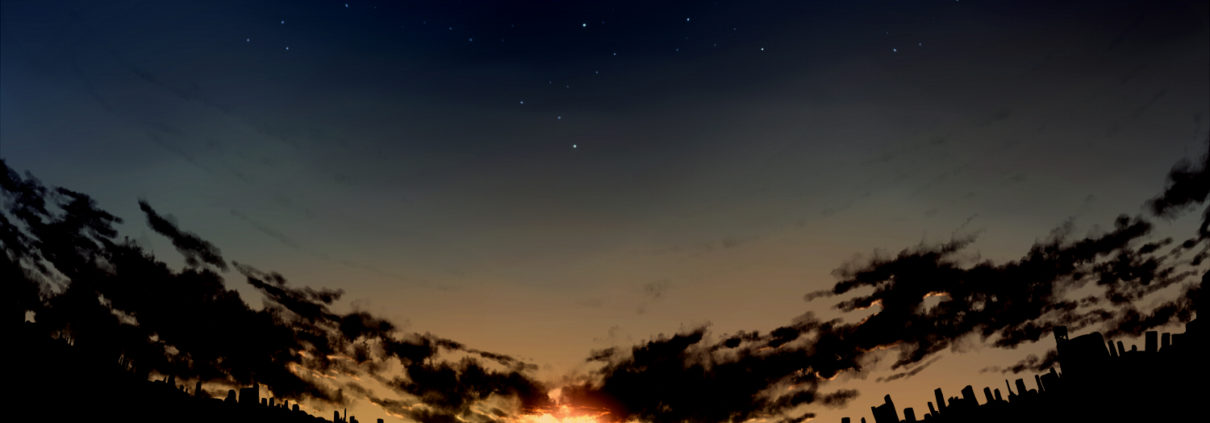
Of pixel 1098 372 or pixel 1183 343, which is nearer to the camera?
pixel 1183 343

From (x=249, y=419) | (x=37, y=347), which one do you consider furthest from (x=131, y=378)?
(x=249, y=419)

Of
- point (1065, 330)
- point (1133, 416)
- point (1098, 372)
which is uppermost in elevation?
point (1065, 330)

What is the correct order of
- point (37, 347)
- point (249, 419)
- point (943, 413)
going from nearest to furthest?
point (37, 347), point (249, 419), point (943, 413)

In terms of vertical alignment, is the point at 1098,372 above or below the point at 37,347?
below

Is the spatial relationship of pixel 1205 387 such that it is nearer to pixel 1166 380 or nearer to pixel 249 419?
pixel 1166 380

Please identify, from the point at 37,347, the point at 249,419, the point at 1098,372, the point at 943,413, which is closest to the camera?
the point at 37,347

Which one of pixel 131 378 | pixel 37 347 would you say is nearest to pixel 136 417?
pixel 131 378

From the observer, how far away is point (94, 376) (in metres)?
7.79

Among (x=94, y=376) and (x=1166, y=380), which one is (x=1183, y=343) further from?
(x=94, y=376)

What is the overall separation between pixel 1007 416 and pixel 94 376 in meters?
12.7

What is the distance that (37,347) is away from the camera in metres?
7.40

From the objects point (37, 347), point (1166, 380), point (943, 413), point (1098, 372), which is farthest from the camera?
point (943, 413)

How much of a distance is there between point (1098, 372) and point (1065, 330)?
1.04m

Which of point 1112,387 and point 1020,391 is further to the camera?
point 1020,391
